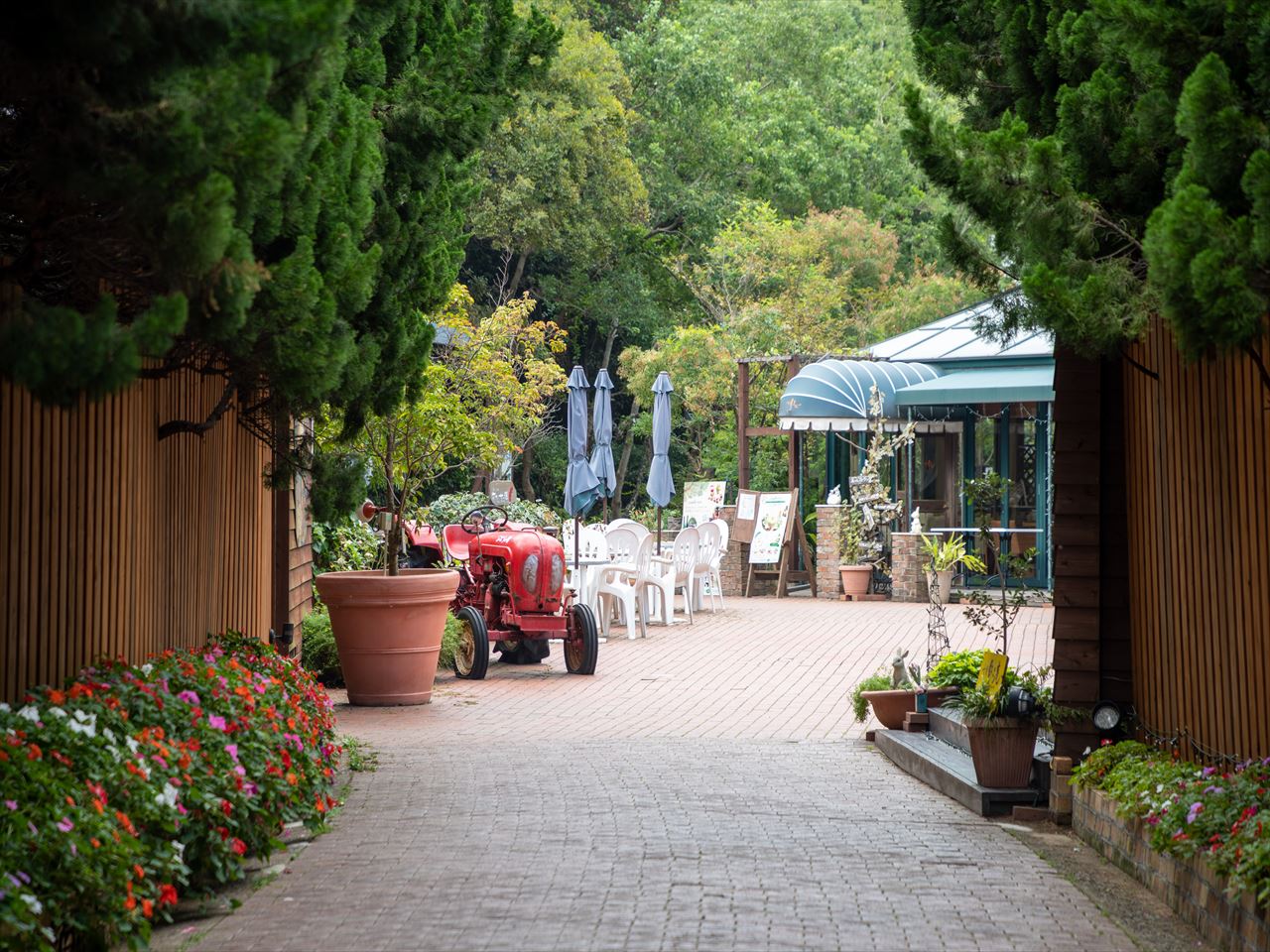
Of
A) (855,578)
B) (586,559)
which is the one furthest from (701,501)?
(586,559)

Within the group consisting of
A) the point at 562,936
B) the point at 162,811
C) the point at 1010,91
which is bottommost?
the point at 562,936

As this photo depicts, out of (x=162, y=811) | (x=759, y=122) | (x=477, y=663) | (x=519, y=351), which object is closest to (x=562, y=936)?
(x=162, y=811)

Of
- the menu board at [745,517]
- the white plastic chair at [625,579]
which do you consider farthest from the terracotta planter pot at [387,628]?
the menu board at [745,517]

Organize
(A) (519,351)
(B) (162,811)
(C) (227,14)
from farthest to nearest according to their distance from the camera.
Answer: (A) (519,351), (B) (162,811), (C) (227,14)

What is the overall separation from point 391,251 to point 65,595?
2754 millimetres

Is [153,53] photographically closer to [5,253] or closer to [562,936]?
[5,253]

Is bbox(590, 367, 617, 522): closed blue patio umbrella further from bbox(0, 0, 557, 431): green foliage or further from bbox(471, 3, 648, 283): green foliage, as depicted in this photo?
bbox(0, 0, 557, 431): green foliage

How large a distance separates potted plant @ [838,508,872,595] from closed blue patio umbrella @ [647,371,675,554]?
3.05m

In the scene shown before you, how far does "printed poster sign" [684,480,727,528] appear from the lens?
2367cm

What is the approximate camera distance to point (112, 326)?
133 inches

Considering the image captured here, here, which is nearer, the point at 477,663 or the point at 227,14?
the point at 227,14

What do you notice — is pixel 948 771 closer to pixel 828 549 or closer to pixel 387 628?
pixel 387 628

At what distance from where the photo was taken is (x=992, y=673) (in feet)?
24.8

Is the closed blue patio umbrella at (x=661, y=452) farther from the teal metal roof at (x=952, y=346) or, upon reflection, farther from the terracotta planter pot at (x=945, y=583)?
the terracotta planter pot at (x=945, y=583)
